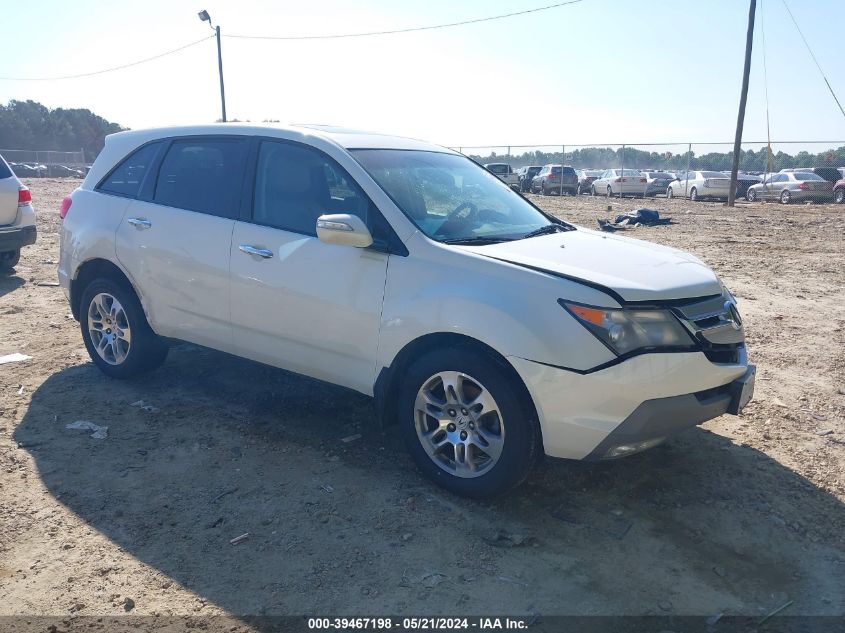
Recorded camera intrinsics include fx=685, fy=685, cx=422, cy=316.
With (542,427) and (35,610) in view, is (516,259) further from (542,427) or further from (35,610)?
(35,610)

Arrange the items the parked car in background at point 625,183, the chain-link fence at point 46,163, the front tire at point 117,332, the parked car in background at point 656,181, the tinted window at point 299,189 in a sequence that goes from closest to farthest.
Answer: the tinted window at point 299,189 → the front tire at point 117,332 → the parked car in background at point 625,183 → the parked car in background at point 656,181 → the chain-link fence at point 46,163

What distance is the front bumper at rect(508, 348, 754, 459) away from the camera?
322 cm

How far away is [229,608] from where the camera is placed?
111 inches

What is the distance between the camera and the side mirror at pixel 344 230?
3.73 metres

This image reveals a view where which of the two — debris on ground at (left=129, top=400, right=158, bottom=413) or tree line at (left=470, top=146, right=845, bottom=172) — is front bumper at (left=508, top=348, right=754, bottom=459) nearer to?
debris on ground at (left=129, top=400, right=158, bottom=413)

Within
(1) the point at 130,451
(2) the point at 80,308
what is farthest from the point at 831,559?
(2) the point at 80,308

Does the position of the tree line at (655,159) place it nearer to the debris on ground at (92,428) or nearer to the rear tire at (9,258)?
the rear tire at (9,258)

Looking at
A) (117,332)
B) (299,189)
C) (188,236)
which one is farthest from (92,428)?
(299,189)

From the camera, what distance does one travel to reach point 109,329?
5344 mm

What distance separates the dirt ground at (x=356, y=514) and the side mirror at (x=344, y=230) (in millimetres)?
1334

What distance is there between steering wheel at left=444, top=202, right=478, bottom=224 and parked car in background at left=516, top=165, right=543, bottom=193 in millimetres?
33165

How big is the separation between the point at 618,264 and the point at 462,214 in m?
1.02

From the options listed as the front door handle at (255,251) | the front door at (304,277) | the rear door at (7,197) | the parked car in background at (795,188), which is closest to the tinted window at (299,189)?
the front door at (304,277)

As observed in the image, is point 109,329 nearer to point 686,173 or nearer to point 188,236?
point 188,236
